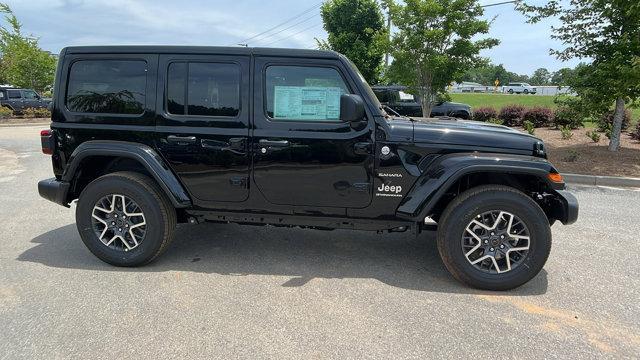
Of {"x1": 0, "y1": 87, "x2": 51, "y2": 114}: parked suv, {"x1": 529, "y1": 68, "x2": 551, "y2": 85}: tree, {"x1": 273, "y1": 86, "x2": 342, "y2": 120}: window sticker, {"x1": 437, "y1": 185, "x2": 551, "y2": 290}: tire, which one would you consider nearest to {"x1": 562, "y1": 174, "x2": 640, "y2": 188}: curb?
{"x1": 437, "y1": 185, "x2": 551, "y2": 290}: tire

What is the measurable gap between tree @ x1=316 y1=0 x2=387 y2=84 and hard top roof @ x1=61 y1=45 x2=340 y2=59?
15161mm

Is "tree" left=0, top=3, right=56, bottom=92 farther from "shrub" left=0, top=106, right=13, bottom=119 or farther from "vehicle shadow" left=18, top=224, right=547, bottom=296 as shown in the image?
"vehicle shadow" left=18, top=224, right=547, bottom=296

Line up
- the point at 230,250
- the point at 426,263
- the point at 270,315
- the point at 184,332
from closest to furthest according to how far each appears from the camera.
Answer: the point at 184,332, the point at 270,315, the point at 426,263, the point at 230,250

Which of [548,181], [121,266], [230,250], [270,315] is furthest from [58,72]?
[548,181]

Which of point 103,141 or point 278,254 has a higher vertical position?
point 103,141

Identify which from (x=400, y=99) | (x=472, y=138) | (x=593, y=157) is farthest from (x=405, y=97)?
(x=472, y=138)

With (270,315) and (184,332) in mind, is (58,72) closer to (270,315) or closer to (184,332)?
(184,332)

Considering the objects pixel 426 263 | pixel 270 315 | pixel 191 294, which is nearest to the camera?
pixel 270 315

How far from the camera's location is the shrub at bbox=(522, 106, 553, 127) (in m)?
15.0

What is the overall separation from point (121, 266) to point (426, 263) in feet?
9.22

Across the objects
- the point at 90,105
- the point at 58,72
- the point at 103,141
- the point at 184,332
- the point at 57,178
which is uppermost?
the point at 58,72

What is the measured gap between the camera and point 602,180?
25.9 ft

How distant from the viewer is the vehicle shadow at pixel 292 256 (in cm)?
369

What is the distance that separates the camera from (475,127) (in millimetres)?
3740
